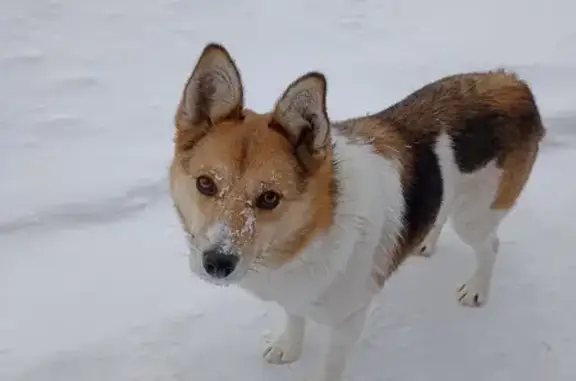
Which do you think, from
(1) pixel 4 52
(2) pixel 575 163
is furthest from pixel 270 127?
(1) pixel 4 52

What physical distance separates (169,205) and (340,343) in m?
1.37

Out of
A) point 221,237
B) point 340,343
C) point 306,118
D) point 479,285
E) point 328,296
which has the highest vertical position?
point 306,118

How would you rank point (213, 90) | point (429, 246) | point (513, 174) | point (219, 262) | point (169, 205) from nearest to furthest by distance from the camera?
1. point (219, 262)
2. point (213, 90)
3. point (513, 174)
4. point (429, 246)
5. point (169, 205)

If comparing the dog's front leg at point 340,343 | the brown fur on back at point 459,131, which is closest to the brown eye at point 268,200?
the brown fur on back at point 459,131

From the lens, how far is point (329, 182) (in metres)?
2.47

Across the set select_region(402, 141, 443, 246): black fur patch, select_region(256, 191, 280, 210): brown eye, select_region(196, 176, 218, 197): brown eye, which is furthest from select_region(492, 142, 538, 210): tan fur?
select_region(196, 176, 218, 197): brown eye

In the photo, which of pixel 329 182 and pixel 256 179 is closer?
→ pixel 256 179

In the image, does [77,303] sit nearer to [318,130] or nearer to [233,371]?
[233,371]

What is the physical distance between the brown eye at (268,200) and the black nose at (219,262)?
177 millimetres

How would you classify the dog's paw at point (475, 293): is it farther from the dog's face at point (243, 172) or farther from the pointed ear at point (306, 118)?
the pointed ear at point (306, 118)

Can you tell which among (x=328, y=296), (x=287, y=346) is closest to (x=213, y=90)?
(x=328, y=296)

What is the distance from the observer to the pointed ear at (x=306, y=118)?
227 centimetres

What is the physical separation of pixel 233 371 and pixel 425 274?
104cm

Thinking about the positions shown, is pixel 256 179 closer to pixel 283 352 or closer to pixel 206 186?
pixel 206 186
